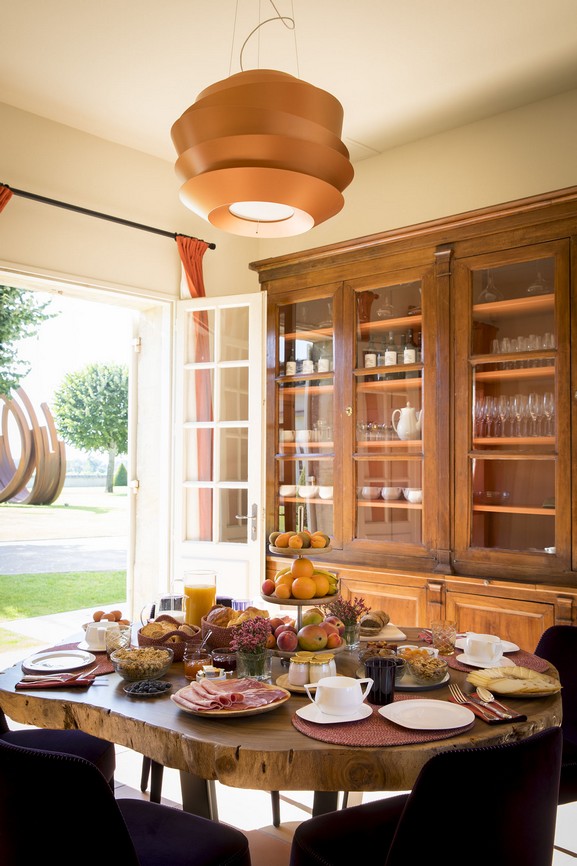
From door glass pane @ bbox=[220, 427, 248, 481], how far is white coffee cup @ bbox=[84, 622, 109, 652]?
224 centimetres

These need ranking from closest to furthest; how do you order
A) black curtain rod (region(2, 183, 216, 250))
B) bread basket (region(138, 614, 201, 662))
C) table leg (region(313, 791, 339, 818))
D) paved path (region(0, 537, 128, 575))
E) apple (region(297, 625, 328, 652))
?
apple (region(297, 625, 328, 652)) < bread basket (region(138, 614, 201, 662)) < table leg (region(313, 791, 339, 818)) < black curtain rod (region(2, 183, 216, 250)) < paved path (region(0, 537, 128, 575))

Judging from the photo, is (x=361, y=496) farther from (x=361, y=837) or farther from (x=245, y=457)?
(x=361, y=837)

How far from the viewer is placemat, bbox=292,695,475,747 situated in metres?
1.41

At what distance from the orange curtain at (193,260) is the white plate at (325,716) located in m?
3.20

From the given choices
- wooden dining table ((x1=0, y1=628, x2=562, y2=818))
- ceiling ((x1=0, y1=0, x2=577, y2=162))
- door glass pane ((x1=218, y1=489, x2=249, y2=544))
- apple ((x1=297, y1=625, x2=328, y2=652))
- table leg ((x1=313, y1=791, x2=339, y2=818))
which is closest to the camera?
wooden dining table ((x1=0, y1=628, x2=562, y2=818))

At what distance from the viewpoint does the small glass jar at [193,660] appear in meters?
1.83

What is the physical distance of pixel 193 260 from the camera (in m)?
4.35

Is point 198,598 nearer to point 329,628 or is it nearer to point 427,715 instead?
point 329,628

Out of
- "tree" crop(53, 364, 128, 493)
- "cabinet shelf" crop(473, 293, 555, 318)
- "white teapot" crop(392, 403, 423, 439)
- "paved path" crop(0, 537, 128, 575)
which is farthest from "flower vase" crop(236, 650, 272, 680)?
"tree" crop(53, 364, 128, 493)

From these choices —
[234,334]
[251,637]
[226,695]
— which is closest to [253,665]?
[251,637]

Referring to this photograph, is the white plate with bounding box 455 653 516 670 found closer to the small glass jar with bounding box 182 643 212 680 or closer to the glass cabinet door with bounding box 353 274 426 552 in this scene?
the small glass jar with bounding box 182 643 212 680

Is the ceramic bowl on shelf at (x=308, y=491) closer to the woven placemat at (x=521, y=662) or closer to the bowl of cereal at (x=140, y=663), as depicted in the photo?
the woven placemat at (x=521, y=662)

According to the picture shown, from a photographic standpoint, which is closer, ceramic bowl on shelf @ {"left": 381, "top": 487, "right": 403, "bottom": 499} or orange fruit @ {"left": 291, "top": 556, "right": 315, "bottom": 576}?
orange fruit @ {"left": 291, "top": 556, "right": 315, "bottom": 576}

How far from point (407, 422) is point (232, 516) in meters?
1.26
